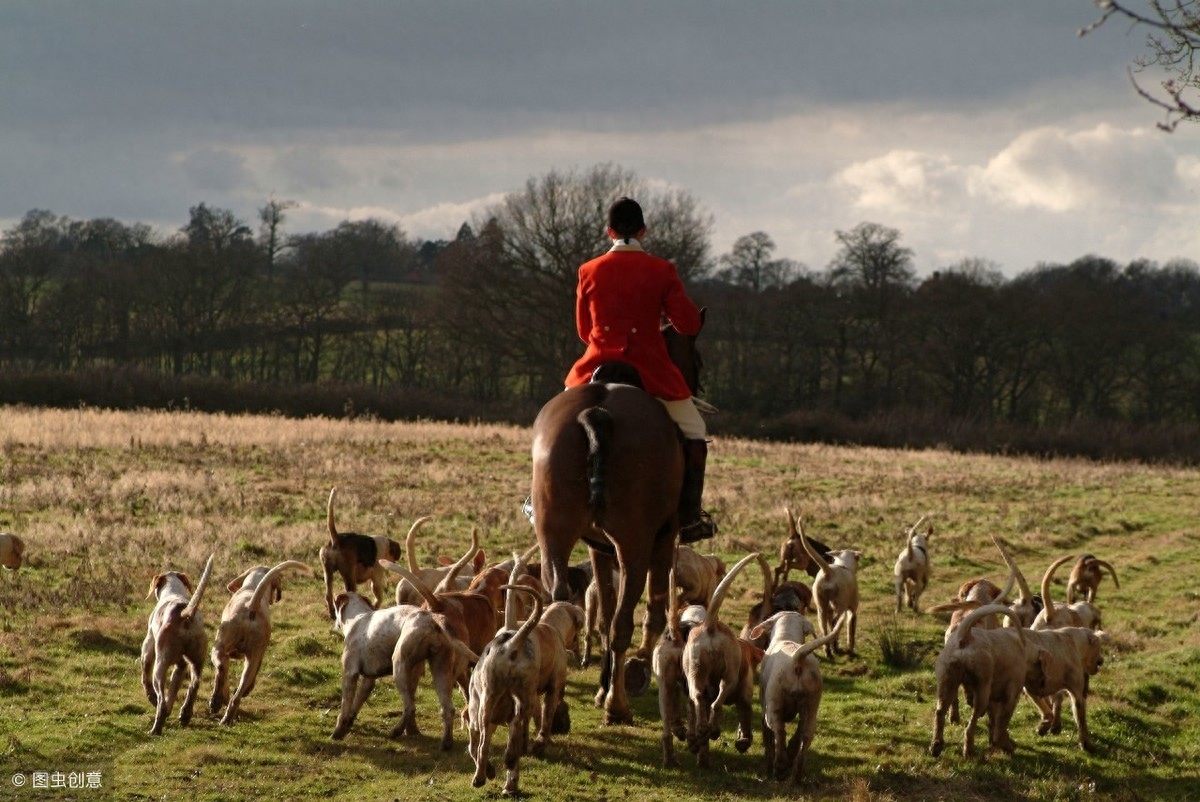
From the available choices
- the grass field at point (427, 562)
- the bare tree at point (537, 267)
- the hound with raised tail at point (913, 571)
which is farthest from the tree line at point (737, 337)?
the hound with raised tail at point (913, 571)

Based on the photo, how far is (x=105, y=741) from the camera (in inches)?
277

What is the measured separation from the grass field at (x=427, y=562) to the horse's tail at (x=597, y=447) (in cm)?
141

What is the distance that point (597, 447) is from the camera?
22.8 ft

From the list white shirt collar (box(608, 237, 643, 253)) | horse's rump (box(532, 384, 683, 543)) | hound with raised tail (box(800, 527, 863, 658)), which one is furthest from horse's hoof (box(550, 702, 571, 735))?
hound with raised tail (box(800, 527, 863, 658))

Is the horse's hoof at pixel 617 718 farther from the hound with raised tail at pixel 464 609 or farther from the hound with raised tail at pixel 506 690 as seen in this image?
the hound with raised tail at pixel 506 690

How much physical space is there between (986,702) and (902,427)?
3594 cm

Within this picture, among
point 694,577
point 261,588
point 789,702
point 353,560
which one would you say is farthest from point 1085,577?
point 261,588

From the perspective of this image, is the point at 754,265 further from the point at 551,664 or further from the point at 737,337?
the point at 551,664

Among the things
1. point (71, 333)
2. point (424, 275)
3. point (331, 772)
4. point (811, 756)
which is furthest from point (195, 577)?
point (424, 275)

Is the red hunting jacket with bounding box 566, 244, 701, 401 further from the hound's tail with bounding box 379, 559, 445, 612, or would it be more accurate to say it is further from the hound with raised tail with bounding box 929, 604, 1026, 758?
the hound with raised tail with bounding box 929, 604, 1026, 758

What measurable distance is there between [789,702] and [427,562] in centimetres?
720

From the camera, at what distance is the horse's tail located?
6.96 metres

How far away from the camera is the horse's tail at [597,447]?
274 inches

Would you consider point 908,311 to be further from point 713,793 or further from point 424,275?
point 713,793
